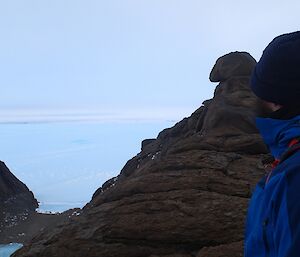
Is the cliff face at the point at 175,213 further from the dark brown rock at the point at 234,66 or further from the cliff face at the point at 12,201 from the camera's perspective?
the cliff face at the point at 12,201

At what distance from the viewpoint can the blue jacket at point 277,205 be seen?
102 inches

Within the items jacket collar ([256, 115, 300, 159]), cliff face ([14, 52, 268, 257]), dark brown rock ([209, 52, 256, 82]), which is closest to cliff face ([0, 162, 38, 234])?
dark brown rock ([209, 52, 256, 82])

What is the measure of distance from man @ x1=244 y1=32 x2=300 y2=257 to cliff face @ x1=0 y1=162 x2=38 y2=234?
285 feet

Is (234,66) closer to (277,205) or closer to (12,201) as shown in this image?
(277,205)

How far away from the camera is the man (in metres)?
2.66

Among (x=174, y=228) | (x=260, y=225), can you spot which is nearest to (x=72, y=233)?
(x=174, y=228)

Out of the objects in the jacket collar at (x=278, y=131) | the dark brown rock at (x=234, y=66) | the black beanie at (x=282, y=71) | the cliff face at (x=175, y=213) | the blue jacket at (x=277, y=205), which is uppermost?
the dark brown rock at (x=234, y=66)

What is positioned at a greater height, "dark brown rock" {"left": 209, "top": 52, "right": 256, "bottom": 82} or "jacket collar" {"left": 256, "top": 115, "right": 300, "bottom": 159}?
"dark brown rock" {"left": 209, "top": 52, "right": 256, "bottom": 82}

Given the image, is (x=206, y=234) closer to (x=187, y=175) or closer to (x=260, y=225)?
(x=187, y=175)

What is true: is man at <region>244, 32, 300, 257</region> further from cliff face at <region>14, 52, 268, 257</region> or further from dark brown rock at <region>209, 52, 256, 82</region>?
dark brown rock at <region>209, 52, 256, 82</region>

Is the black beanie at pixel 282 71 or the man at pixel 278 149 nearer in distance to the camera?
the man at pixel 278 149

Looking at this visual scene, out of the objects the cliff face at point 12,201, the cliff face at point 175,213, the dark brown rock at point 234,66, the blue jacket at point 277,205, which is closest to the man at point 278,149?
the blue jacket at point 277,205

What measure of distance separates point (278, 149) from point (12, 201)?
9727 cm

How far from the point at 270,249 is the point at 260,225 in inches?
7.3
